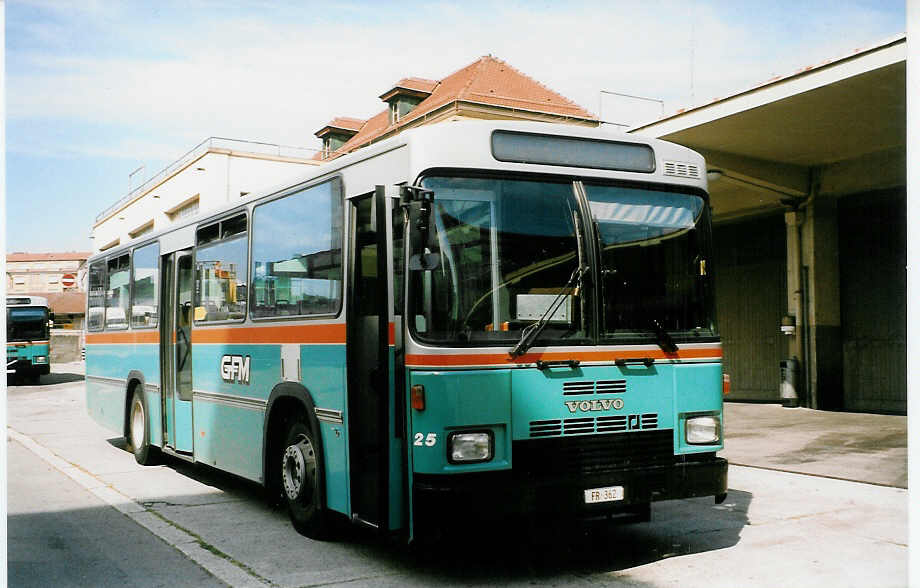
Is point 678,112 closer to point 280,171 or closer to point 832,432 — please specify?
point 832,432

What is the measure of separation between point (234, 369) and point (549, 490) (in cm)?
394

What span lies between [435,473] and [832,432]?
10172 millimetres

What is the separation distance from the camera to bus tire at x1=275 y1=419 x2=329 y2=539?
22.9 ft

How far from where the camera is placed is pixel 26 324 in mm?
29422

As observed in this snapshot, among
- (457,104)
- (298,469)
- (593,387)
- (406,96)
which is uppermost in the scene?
(406,96)

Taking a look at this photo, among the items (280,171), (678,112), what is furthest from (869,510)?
(280,171)

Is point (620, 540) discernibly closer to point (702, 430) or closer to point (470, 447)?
point (702, 430)

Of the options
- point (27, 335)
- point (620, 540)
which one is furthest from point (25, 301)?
point (620, 540)

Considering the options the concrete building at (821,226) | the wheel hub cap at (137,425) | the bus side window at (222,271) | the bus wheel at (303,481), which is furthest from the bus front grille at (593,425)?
the concrete building at (821,226)

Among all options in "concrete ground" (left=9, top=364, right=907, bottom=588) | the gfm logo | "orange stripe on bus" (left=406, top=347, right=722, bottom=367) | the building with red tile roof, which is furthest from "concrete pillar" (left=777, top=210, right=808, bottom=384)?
the gfm logo

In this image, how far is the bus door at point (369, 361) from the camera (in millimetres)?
5980

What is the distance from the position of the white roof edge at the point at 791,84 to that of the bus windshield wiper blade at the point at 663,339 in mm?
8003

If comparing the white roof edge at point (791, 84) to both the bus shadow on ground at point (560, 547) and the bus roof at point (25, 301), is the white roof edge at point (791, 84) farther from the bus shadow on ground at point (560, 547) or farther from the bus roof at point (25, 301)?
the bus roof at point (25, 301)

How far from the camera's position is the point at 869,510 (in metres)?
8.12
